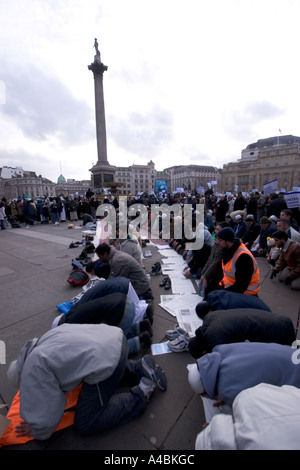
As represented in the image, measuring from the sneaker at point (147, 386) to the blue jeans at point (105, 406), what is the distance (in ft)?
0.14

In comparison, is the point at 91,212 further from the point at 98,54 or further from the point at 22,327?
the point at 98,54

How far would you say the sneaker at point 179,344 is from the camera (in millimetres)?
2786

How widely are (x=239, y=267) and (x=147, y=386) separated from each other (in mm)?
1960

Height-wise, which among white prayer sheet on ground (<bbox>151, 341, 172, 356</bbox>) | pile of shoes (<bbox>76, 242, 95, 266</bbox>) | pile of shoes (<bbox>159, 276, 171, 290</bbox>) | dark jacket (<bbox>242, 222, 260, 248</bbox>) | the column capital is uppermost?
the column capital

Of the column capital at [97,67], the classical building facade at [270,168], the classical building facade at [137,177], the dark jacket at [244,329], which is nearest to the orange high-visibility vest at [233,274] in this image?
the dark jacket at [244,329]

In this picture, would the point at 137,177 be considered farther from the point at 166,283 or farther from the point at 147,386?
the point at 147,386

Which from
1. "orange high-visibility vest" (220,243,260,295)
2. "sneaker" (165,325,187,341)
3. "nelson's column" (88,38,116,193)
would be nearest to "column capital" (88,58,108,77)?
"nelson's column" (88,38,116,193)

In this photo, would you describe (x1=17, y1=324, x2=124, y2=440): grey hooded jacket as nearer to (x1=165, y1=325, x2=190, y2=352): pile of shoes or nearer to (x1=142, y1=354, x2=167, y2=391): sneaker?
(x1=142, y1=354, x2=167, y2=391): sneaker

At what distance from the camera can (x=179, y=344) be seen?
2822 mm

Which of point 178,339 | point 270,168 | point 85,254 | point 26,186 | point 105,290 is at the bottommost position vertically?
point 178,339

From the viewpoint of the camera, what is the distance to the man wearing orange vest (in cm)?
308

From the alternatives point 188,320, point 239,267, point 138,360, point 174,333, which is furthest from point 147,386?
point 239,267

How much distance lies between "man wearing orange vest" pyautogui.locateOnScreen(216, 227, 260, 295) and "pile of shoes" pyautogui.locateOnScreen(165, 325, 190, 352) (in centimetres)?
94

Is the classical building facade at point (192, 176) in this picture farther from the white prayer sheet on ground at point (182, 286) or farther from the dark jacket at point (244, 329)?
the dark jacket at point (244, 329)
